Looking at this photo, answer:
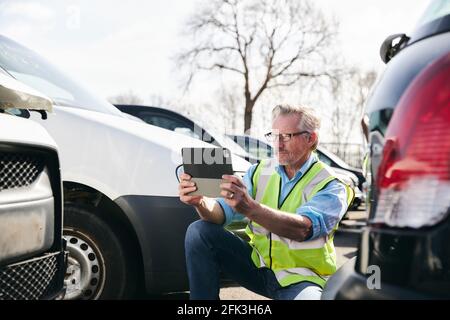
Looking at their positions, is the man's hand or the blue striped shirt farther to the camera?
the blue striped shirt

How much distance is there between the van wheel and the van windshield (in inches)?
30.5

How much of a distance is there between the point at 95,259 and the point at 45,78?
1.41m

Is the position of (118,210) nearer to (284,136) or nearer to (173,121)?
(284,136)

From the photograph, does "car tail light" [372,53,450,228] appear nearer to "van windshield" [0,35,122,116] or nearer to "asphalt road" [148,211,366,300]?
"asphalt road" [148,211,366,300]

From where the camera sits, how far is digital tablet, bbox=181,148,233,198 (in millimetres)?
1903

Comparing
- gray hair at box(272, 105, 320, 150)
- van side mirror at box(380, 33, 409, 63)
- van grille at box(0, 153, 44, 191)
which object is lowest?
van grille at box(0, 153, 44, 191)

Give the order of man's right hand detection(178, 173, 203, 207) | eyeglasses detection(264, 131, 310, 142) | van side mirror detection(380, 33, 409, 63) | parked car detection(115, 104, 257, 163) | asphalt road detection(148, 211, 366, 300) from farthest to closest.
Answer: parked car detection(115, 104, 257, 163) < eyeglasses detection(264, 131, 310, 142) < man's right hand detection(178, 173, 203, 207) < van side mirror detection(380, 33, 409, 63) < asphalt road detection(148, 211, 366, 300)

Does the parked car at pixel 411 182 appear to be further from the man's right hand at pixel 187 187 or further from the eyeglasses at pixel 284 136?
the eyeglasses at pixel 284 136

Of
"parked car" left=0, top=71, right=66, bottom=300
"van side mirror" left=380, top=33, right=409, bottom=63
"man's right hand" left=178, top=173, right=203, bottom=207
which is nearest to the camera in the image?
"van side mirror" left=380, top=33, right=409, bottom=63

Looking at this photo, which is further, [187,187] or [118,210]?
[118,210]

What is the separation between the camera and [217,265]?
89.4 inches

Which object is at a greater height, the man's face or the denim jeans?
the man's face

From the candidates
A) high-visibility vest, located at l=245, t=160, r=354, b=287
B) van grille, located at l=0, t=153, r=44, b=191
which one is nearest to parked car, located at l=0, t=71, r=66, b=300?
van grille, located at l=0, t=153, r=44, b=191

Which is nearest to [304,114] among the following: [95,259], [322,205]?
[322,205]
